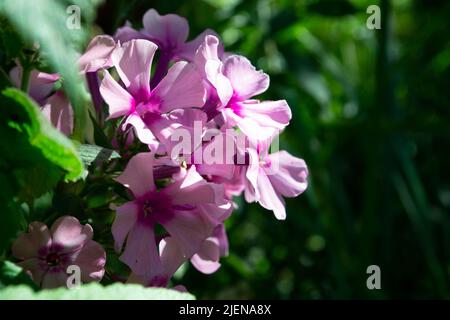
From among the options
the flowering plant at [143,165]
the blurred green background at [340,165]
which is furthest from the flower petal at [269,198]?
the blurred green background at [340,165]

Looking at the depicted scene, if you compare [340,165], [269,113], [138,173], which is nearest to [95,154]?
[138,173]

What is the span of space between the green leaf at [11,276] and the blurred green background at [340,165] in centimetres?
50

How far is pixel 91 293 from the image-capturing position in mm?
405

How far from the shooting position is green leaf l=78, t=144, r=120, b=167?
49 centimetres

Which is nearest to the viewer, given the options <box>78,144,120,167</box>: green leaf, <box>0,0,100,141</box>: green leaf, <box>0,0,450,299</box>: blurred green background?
<box>0,0,100,141</box>: green leaf

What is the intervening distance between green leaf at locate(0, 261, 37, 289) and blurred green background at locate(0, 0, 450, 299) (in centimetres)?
49

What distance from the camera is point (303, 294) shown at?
43.1 inches

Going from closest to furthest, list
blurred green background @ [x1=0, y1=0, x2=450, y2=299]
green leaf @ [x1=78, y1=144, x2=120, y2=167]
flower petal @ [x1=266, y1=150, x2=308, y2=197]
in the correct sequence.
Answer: green leaf @ [x1=78, y1=144, x2=120, y2=167]
flower petal @ [x1=266, y1=150, x2=308, y2=197]
blurred green background @ [x1=0, y1=0, x2=450, y2=299]

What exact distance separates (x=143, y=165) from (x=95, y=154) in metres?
0.03

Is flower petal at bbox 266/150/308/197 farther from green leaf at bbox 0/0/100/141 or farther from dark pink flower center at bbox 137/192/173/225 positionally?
green leaf at bbox 0/0/100/141

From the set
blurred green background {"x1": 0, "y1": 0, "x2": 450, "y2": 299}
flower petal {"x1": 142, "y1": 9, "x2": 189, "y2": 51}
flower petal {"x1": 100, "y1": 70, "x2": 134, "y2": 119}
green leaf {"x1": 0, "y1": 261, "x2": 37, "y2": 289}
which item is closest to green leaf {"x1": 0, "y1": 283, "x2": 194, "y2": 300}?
green leaf {"x1": 0, "y1": 261, "x2": 37, "y2": 289}

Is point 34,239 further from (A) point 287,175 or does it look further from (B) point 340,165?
(B) point 340,165

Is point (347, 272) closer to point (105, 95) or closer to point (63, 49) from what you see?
point (105, 95)
